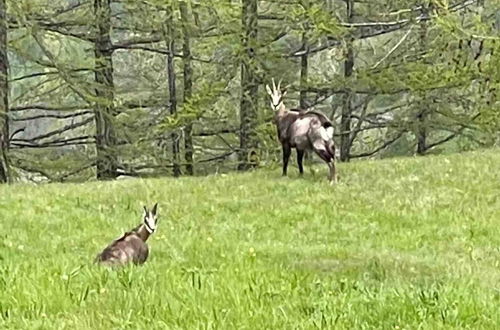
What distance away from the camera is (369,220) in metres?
12.6

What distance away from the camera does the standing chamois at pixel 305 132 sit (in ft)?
53.8

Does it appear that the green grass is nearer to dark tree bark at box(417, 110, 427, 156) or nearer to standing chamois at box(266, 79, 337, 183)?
standing chamois at box(266, 79, 337, 183)

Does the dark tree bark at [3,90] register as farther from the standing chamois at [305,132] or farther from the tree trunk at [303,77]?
the tree trunk at [303,77]

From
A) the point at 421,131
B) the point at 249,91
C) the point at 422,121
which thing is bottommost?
the point at 421,131

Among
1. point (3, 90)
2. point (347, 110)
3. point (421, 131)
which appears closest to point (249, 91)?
point (347, 110)

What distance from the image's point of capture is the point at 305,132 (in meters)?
16.8

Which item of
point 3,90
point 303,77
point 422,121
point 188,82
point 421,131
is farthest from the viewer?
point 421,131

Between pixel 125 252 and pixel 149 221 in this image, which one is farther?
pixel 149 221

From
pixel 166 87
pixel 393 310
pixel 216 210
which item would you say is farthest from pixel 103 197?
pixel 166 87

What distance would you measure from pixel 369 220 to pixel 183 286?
5.95m

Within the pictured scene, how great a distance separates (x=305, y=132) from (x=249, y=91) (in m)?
10.8

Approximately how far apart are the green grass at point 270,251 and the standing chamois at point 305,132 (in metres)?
0.52

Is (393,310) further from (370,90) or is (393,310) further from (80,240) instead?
(370,90)

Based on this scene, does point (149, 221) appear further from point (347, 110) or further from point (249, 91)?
point (347, 110)
